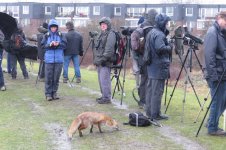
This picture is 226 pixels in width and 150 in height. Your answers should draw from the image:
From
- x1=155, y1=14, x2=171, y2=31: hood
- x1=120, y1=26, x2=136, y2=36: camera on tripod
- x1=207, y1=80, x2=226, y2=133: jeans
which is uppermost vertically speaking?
x1=155, y1=14, x2=171, y2=31: hood

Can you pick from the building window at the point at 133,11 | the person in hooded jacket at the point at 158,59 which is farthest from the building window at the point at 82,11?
the person in hooded jacket at the point at 158,59

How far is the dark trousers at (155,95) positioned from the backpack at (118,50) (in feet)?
5.92

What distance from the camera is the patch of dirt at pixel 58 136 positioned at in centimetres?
712

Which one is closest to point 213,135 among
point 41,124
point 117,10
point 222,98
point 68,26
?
point 222,98

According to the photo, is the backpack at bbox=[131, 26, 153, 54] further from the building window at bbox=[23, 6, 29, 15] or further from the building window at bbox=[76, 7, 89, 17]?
the building window at bbox=[23, 6, 29, 15]

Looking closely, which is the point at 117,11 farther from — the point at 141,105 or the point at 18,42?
the point at 141,105

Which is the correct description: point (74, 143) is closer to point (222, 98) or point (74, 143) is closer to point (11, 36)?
point (222, 98)

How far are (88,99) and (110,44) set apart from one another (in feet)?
5.61

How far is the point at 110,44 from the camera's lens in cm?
1027

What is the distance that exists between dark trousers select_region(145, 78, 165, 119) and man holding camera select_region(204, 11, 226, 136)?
3.86 feet

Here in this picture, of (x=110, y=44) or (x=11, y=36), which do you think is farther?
(x=11, y=36)

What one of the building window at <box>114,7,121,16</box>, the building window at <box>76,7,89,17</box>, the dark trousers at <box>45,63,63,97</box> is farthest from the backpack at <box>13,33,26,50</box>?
the building window at <box>114,7,121,16</box>

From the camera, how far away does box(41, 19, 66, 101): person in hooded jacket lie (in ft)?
35.6

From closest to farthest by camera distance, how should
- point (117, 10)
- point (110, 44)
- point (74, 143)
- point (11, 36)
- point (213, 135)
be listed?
point (74, 143), point (213, 135), point (110, 44), point (11, 36), point (117, 10)
